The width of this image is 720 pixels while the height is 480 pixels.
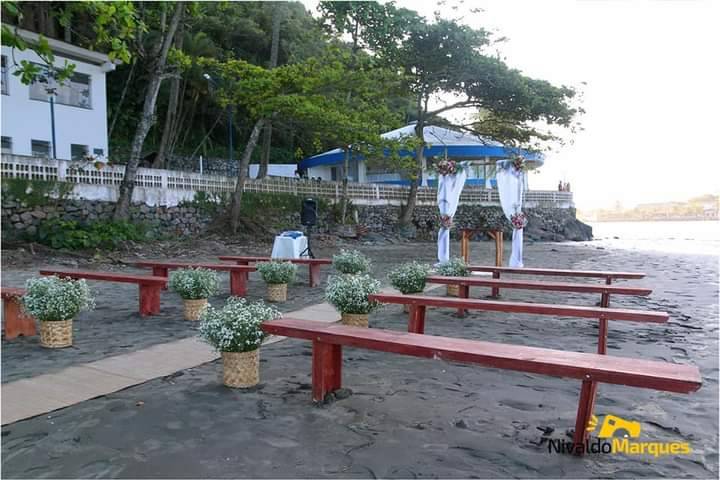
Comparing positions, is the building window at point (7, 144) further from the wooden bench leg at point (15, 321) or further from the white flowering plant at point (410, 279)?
the white flowering plant at point (410, 279)

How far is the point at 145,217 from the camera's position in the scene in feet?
54.6

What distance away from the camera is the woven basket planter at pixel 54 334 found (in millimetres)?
5047

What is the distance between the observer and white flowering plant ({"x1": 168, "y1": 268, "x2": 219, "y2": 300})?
6367 millimetres

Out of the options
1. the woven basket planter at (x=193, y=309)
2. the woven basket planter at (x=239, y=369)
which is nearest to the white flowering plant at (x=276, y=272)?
the woven basket planter at (x=193, y=309)

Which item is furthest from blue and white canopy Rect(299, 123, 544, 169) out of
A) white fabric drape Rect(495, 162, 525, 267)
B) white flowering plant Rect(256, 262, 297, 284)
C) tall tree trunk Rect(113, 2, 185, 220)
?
white flowering plant Rect(256, 262, 297, 284)

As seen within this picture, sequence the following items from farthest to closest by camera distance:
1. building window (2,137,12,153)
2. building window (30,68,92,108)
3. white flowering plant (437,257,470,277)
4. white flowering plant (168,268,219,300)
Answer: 1. building window (30,68,92,108)
2. building window (2,137,12,153)
3. white flowering plant (437,257,470,277)
4. white flowering plant (168,268,219,300)

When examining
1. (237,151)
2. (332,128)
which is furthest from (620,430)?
(237,151)

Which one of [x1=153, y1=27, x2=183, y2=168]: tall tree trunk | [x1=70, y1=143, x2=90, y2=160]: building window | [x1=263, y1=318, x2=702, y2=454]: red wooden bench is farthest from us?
[x1=153, y1=27, x2=183, y2=168]: tall tree trunk

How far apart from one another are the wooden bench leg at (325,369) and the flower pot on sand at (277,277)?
4253mm

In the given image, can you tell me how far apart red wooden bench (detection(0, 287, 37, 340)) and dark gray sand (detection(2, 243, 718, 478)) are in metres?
2.42

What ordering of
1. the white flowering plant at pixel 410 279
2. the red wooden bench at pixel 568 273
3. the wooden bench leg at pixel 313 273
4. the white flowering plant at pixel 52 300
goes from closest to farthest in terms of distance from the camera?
the white flowering plant at pixel 52 300, the white flowering plant at pixel 410 279, the red wooden bench at pixel 568 273, the wooden bench leg at pixel 313 273

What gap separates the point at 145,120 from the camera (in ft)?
47.0

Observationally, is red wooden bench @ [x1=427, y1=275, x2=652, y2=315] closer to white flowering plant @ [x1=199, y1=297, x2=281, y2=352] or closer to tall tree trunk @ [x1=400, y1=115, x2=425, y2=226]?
white flowering plant @ [x1=199, y1=297, x2=281, y2=352]

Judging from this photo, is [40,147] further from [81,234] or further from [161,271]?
[161,271]
